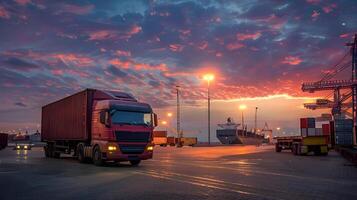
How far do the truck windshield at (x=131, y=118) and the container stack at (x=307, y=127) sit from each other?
21.1 meters

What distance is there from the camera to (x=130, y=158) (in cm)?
1984

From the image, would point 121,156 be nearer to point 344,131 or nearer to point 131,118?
point 131,118

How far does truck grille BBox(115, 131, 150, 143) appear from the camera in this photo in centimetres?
1950

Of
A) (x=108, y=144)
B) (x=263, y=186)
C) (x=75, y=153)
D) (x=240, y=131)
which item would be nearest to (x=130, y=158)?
(x=108, y=144)

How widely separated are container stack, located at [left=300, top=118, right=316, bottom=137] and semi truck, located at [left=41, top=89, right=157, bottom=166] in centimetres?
2085

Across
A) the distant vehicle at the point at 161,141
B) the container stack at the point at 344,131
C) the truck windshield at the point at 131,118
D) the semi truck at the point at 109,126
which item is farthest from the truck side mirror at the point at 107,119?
the distant vehicle at the point at 161,141

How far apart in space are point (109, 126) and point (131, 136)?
1.19m

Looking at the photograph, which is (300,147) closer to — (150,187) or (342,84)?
(150,187)

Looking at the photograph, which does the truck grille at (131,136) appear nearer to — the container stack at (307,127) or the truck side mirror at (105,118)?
the truck side mirror at (105,118)

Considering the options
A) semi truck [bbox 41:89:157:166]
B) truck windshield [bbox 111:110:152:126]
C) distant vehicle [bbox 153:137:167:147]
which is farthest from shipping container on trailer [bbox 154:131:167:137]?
truck windshield [bbox 111:110:152:126]

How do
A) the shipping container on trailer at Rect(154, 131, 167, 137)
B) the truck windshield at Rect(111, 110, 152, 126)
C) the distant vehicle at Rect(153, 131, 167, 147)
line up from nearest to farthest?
the truck windshield at Rect(111, 110, 152, 126) < the distant vehicle at Rect(153, 131, 167, 147) < the shipping container on trailer at Rect(154, 131, 167, 137)

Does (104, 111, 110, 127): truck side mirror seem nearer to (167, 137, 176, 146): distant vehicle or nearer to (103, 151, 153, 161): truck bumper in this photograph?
(103, 151, 153, 161): truck bumper

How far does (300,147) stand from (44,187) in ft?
93.3

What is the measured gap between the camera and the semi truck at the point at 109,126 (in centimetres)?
1959
